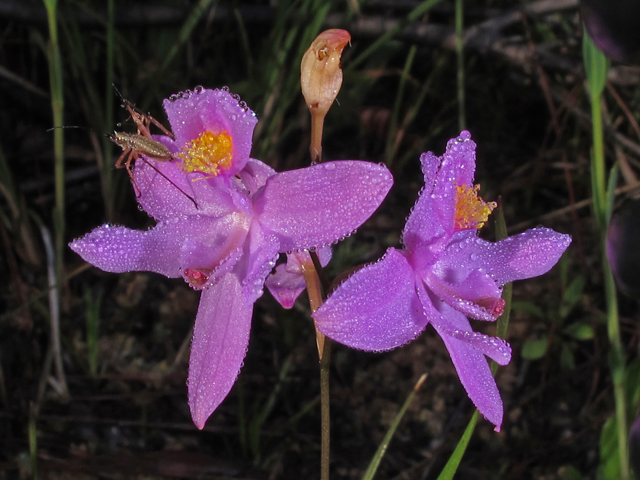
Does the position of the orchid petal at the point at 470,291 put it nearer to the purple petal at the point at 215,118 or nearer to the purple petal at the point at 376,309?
the purple petal at the point at 376,309

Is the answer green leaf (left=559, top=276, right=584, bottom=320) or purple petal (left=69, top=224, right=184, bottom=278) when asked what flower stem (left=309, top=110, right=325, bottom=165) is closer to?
purple petal (left=69, top=224, right=184, bottom=278)

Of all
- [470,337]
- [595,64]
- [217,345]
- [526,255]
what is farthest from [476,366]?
[595,64]

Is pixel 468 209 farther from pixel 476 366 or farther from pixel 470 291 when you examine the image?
pixel 476 366

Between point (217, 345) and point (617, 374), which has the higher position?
point (217, 345)

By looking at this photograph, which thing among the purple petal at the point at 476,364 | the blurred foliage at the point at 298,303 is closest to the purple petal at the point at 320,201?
the purple petal at the point at 476,364

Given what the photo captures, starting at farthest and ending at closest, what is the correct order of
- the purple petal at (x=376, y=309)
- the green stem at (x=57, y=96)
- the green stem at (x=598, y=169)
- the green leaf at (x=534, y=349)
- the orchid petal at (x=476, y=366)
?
the green leaf at (x=534, y=349)
the green stem at (x=57, y=96)
the green stem at (x=598, y=169)
the orchid petal at (x=476, y=366)
the purple petal at (x=376, y=309)
